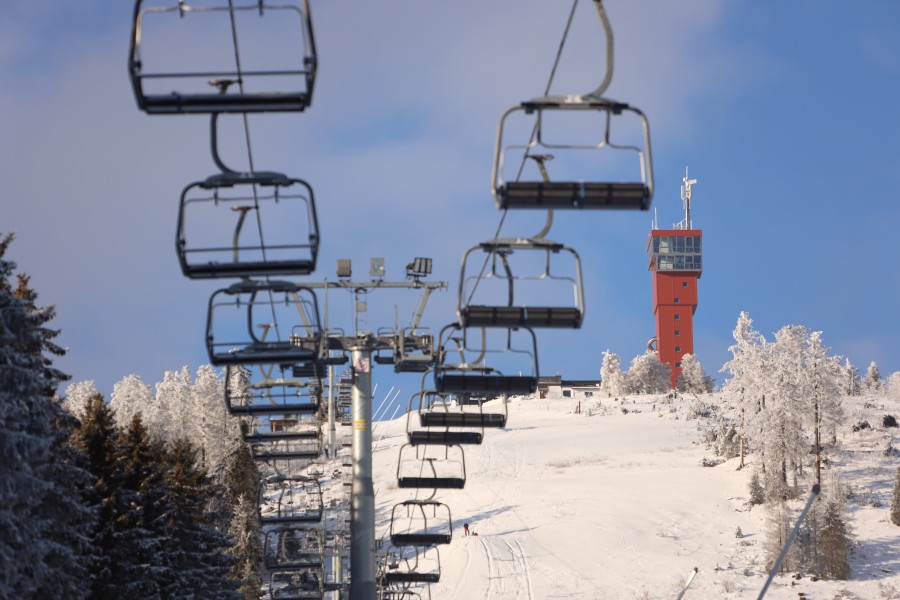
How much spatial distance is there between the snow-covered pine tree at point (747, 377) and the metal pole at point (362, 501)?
1662 inches

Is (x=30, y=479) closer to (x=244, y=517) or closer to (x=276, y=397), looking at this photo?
(x=276, y=397)

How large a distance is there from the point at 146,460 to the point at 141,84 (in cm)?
2520

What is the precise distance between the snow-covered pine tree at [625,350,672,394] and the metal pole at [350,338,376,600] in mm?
111894

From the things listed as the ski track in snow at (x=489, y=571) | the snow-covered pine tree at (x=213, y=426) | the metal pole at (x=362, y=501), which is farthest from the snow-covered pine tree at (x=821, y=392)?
the metal pole at (x=362, y=501)

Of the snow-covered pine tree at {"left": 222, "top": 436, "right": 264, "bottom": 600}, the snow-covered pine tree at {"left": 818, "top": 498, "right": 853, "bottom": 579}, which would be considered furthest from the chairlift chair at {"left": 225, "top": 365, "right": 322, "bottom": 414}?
the snow-covered pine tree at {"left": 818, "top": 498, "right": 853, "bottom": 579}

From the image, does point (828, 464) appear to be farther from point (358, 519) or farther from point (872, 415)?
point (358, 519)

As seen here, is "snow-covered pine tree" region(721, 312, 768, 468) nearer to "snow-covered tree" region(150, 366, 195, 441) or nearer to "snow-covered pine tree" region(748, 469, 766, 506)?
"snow-covered pine tree" region(748, 469, 766, 506)

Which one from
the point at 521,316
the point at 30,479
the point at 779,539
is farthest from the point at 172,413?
the point at 521,316

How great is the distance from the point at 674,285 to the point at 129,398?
7667 centimetres

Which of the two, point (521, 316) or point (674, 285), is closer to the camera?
point (521, 316)

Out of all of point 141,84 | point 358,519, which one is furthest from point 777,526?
point 141,84

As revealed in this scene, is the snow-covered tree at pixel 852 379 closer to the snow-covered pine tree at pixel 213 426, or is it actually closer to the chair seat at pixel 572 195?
the snow-covered pine tree at pixel 213 426

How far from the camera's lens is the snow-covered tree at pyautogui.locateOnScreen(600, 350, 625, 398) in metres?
141

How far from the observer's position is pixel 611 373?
5640 inches
